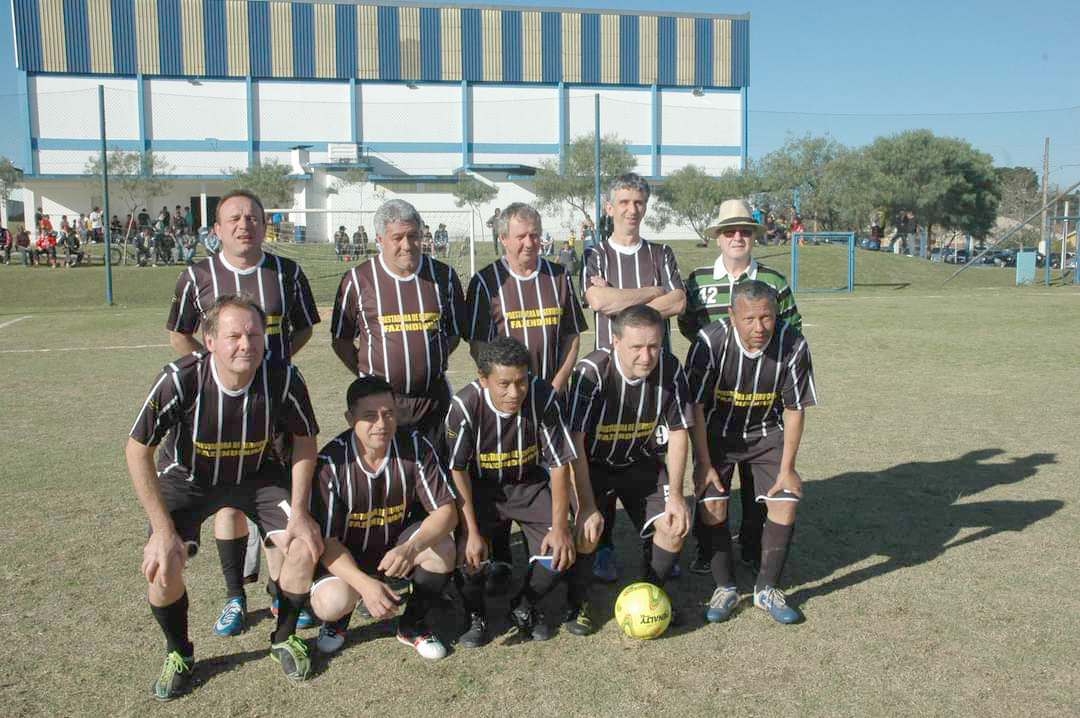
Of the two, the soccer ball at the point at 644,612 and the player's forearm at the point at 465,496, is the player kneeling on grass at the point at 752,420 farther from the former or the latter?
the player's forearm at the point at 465,496

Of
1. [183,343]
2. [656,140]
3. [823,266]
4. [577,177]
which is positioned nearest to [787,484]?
[183,343]

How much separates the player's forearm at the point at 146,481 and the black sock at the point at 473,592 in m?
1.25

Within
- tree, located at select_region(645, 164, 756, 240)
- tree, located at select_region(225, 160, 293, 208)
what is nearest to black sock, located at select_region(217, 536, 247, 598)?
tree, located at select_region(645, 164, 756, 240)

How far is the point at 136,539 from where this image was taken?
5184 millimetres

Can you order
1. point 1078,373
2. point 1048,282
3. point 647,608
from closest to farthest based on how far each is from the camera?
point 647,608 → point 1078,373 → point 1048,282

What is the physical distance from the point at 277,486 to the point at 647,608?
5.50ft

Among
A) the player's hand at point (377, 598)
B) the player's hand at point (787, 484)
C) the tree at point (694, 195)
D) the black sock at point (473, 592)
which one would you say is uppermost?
the tree at point (694, 195)

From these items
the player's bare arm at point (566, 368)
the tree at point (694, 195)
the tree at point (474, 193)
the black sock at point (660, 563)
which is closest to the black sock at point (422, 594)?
the black sock at point (660, 563)

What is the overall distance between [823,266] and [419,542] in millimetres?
26663

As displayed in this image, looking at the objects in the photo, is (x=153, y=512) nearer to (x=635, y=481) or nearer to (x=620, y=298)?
(x=635, y=481)

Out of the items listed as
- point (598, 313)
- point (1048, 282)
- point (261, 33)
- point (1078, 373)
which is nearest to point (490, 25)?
point (261, 33)

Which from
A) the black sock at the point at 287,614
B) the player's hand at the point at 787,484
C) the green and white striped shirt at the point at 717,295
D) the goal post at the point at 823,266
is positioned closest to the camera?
the black sock at the point at 287,614

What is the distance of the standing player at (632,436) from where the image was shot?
4.10 metres

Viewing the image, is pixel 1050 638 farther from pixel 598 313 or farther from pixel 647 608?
pixel 598 313
